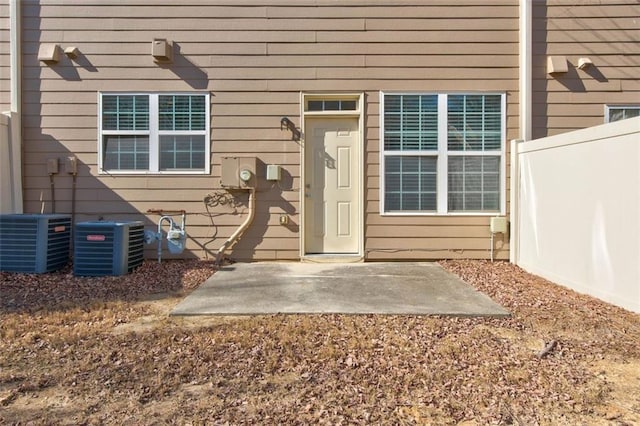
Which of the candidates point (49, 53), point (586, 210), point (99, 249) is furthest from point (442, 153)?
point (49, 53)

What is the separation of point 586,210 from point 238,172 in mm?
4198

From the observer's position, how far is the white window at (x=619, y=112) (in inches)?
246

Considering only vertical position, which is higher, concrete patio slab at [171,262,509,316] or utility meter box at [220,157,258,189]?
utility meter box at [220,157,258,189]

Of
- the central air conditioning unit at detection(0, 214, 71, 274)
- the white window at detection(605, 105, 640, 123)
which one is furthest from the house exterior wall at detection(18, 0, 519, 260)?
the white window at detection(605, 105, 640, 123)

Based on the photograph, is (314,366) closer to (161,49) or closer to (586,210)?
(586,210)

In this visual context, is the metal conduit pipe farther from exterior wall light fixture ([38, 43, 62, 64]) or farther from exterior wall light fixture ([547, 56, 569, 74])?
exterior wall light fixture ([547, 56, 569, 74])

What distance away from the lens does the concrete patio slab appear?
4016 millimetres

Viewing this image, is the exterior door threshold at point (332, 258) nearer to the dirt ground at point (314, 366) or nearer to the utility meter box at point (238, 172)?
the utility meter box at point (238, 172)

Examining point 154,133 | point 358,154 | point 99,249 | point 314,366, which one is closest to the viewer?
point 314,366

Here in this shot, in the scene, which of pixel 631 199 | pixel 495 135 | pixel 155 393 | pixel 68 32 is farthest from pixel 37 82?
pixel 631 199

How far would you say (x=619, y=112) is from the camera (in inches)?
248

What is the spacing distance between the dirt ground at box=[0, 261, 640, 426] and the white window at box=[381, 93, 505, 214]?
7.53 ft

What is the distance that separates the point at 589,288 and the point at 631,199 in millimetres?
1033

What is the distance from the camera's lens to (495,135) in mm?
6320
